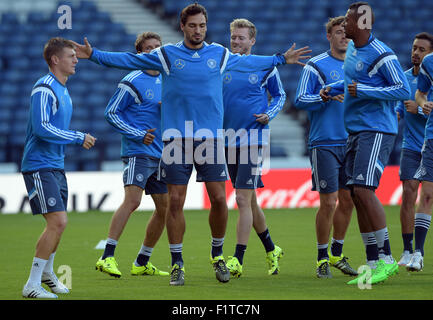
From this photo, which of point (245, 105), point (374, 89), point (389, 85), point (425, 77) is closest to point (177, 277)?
point (245, 105)

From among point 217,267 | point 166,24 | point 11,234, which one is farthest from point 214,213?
point 166,24

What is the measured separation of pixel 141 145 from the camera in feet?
26.1

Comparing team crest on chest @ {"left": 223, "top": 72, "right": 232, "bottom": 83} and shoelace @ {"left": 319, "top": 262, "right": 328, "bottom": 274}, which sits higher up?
team crest on chest @ {"left": 223, "top": 72, "right": 232, "bottom": 83}

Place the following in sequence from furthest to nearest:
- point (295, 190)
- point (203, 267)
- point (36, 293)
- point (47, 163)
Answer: point (295, 190)
point (203, 267)
point (47, 163)
point (36, 293)

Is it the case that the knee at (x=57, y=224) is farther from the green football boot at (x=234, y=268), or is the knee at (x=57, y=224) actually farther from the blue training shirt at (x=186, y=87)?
the green football boot at (x=234, y=268)

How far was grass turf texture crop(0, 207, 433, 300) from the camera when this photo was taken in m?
6.11

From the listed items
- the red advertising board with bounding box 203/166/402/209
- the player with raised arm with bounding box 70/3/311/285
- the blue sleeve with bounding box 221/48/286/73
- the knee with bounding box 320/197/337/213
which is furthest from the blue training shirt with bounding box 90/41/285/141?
the red advertising board with bounding box 203/166/402/209

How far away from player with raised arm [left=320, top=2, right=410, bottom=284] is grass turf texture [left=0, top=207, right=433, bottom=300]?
387 millimetres

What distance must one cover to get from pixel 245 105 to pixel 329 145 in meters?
0.91

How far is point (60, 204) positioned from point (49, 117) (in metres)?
0.69

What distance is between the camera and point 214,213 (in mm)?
7199

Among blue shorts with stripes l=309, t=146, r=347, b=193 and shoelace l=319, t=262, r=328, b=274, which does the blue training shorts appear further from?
shoelace l=319, t=262, r=328, b=274

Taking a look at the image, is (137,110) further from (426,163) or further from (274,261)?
(426,163)

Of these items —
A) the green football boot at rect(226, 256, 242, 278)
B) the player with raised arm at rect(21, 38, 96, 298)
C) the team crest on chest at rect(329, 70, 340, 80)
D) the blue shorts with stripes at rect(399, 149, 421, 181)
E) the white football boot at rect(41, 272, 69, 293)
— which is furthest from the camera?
the blue shorts with stripes at rect(399, 149, 421, 181)
